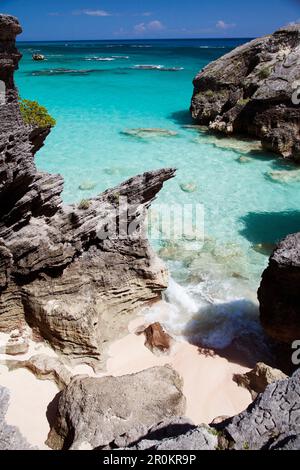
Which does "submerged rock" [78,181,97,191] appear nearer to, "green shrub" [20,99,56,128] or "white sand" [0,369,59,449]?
"green shrub" [20,99,56,128]

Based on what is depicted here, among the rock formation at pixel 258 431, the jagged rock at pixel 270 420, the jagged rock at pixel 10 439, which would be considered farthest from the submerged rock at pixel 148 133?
the rock formation at pixel 258 431

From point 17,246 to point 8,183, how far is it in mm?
1748

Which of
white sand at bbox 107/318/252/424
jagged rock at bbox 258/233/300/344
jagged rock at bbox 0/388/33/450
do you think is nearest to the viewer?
jagged rock at bbox 0/388/33/450

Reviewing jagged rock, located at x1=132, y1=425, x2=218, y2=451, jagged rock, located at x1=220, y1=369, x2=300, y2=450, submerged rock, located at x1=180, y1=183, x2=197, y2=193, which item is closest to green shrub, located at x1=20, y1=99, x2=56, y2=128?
jagged rock, located at x1=132, y1=425, x2=218, y2=451

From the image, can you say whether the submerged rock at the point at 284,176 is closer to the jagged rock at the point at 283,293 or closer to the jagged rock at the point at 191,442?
the jagged rock at the point at 283,293

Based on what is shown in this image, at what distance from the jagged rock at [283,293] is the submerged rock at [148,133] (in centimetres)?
2386

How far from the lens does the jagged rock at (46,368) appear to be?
937cm

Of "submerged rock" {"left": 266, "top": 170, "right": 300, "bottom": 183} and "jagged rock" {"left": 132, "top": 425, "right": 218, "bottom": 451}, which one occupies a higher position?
"jagged rock" {"left": 132, "top": 425, "right": 218, "bottom": 451}

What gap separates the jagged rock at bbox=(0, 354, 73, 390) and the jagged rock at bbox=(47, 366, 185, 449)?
2.15 feet

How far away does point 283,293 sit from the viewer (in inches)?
401

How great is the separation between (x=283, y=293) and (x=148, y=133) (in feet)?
83.9

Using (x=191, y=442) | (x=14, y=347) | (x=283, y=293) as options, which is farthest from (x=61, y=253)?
(x=191, y=442)

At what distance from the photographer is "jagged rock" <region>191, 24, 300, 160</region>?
26.2m

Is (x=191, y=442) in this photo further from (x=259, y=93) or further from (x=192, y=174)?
(x=259, y=93)
